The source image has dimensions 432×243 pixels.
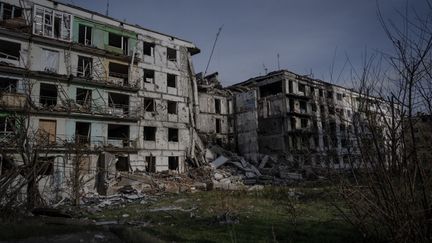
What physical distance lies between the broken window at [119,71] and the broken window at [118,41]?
4.23ft

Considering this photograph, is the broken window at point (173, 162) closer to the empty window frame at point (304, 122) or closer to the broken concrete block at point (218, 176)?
the broken concrete block at point (218, 176)

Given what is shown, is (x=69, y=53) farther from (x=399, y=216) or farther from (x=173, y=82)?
(x=399, y=216)

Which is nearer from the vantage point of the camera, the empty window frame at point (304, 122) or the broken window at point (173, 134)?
the broken window at point (173, 134)

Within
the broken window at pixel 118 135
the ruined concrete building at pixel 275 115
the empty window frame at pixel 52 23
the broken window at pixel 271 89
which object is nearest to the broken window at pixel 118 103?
the broken window at pixel 118 135

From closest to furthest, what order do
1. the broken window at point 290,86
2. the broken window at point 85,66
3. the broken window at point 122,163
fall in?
the broken window at point 85,66 → the broken window at point 122,163 → the broken window at point 290,86

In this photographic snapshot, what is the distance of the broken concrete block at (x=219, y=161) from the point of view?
32.7 metres

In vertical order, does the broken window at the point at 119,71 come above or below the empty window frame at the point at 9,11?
below

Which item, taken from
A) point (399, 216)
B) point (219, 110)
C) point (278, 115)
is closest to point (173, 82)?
point (219, 110)

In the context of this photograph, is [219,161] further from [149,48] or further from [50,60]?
[50,60]

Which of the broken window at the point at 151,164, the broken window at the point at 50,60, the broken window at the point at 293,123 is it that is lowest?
the broken window at the point at 151,164

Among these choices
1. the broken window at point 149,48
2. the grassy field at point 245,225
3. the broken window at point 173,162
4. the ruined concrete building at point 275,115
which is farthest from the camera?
the ruined concrete building at point 275,115

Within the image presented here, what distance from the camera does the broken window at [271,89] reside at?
136 ft

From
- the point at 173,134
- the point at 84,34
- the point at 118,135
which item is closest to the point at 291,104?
the point at 173,134

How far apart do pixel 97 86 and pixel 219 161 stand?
14.2 meters
